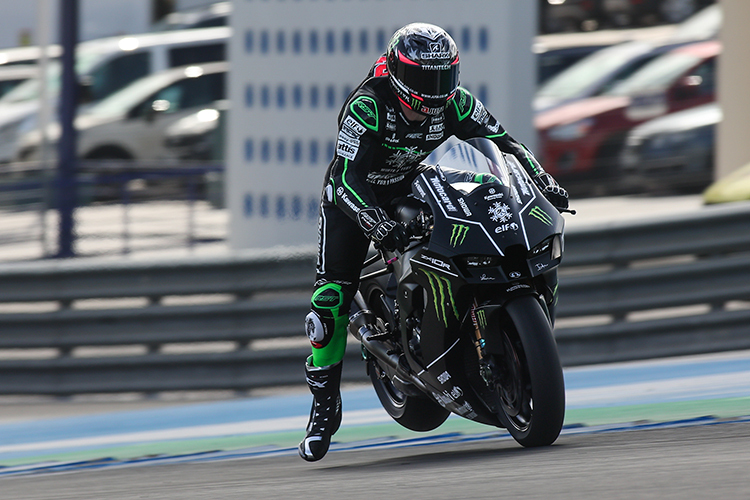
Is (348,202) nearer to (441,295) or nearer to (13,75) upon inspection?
(441,295)

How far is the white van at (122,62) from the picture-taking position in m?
17.7

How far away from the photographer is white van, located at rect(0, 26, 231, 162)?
58.0 ft

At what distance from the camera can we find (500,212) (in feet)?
14.5

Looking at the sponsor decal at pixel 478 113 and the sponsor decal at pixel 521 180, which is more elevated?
the sponsor decal at pixel 478 113

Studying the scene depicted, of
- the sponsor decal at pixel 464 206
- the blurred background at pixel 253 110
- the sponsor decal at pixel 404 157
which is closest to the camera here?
the sponsor decal at pixel 464 206

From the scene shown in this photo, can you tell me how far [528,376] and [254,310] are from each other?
11.0 ft

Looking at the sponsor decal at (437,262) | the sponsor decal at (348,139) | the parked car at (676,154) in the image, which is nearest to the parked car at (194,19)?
the parked car at (676,154)

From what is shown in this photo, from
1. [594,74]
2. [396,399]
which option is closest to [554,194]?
[396,399]

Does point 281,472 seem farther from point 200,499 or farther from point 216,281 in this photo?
point 216,281

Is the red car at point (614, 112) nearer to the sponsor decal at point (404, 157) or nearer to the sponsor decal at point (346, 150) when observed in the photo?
the sponsor decal at point (404, 157)

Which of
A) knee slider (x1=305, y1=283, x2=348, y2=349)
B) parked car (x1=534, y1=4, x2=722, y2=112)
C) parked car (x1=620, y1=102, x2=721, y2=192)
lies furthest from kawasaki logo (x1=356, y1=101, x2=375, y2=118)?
parked car (x1=534, y1=4, x2=722, y2=112)

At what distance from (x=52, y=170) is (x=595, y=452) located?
9.41 metres

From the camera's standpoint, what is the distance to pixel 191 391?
288 inches

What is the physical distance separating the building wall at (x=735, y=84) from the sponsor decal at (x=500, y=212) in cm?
561
